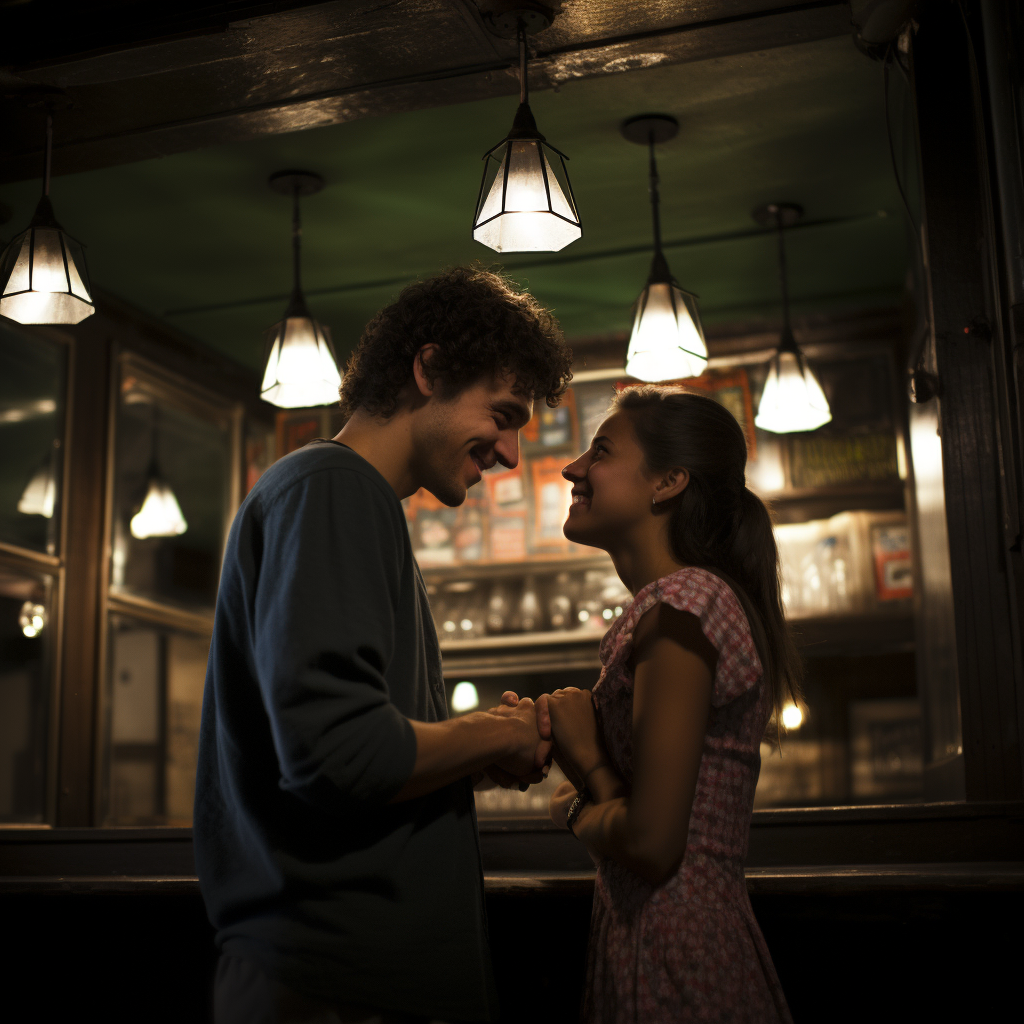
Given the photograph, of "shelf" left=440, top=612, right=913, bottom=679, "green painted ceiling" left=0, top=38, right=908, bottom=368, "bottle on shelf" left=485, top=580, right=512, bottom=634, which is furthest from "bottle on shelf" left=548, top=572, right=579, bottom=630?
"green painted ceiling" left=0, top=38, right=908, bottom=368

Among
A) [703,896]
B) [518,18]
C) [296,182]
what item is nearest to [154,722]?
[296,182]

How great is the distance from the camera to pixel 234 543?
1.53 m

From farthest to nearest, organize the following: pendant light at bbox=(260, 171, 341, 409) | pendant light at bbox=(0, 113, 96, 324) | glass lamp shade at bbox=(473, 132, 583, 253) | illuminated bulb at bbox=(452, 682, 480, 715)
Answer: illuminated bulb at bbox=(452, 682, 480, 715), pendant light at bbox=(260, 171, 341, 409), pendant light at bbox=(0, 113, 96, 324), glass lamp shade at bbox=(473, 132, 583, 253)

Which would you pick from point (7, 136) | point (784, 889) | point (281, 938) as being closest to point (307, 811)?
point (281, 938)

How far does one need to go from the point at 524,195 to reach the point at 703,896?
189 centimetres

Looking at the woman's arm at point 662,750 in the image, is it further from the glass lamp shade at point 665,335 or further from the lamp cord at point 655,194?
the lamp cord at point 655,194

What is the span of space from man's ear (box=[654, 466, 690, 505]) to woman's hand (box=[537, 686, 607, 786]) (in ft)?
1.27

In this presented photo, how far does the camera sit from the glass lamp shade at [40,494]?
16.9 ft

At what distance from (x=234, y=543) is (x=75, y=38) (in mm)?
2281

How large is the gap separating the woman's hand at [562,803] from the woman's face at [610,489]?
45 cm

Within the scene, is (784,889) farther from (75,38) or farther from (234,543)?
(75,38)

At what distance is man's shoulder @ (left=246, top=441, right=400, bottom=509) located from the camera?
4.77 feet

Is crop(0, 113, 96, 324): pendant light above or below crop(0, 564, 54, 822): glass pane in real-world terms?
above

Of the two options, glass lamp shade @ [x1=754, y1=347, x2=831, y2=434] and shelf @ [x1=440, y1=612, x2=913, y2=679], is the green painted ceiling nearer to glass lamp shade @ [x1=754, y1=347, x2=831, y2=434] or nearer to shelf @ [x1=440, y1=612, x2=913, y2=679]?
glass lamp shade @ [x1=754, y1=347, x2=831, y2=434]
